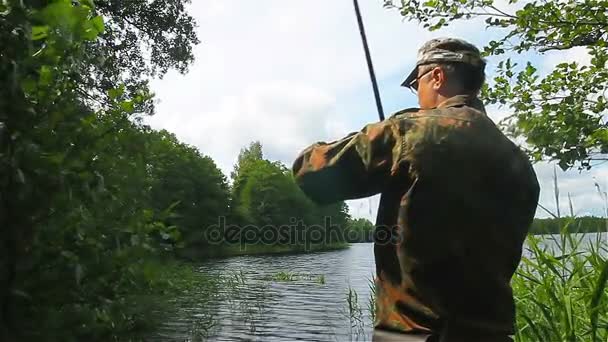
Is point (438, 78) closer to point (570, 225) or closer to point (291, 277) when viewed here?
point (570, 225)

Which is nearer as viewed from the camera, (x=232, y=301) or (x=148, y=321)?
(x=148, y=321)

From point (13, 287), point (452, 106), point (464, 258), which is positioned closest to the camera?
point (464, 258)

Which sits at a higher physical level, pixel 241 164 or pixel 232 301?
pixel 241 164

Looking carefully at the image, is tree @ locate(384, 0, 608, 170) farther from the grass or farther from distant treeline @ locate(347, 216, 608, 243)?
the grass

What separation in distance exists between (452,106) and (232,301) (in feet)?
77.8

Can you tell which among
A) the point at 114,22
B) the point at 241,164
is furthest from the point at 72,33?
the point at 241,164

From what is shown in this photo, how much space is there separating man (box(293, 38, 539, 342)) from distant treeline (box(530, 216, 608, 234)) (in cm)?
237

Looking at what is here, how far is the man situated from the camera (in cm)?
211

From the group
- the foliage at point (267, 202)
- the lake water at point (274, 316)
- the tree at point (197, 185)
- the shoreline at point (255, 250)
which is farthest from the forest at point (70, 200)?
the shoreline at point (255, 250)

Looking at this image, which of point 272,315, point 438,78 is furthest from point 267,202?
point 438,78

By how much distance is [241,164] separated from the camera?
273 ft

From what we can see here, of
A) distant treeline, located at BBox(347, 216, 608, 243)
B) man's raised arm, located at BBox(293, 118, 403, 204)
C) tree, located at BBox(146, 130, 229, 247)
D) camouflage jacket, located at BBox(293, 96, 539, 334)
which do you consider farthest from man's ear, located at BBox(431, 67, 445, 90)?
tree, located at BBox(146, 130, 229, 247)

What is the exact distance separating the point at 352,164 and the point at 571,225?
2.94 meters

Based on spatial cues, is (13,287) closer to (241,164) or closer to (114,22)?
(114,22)
